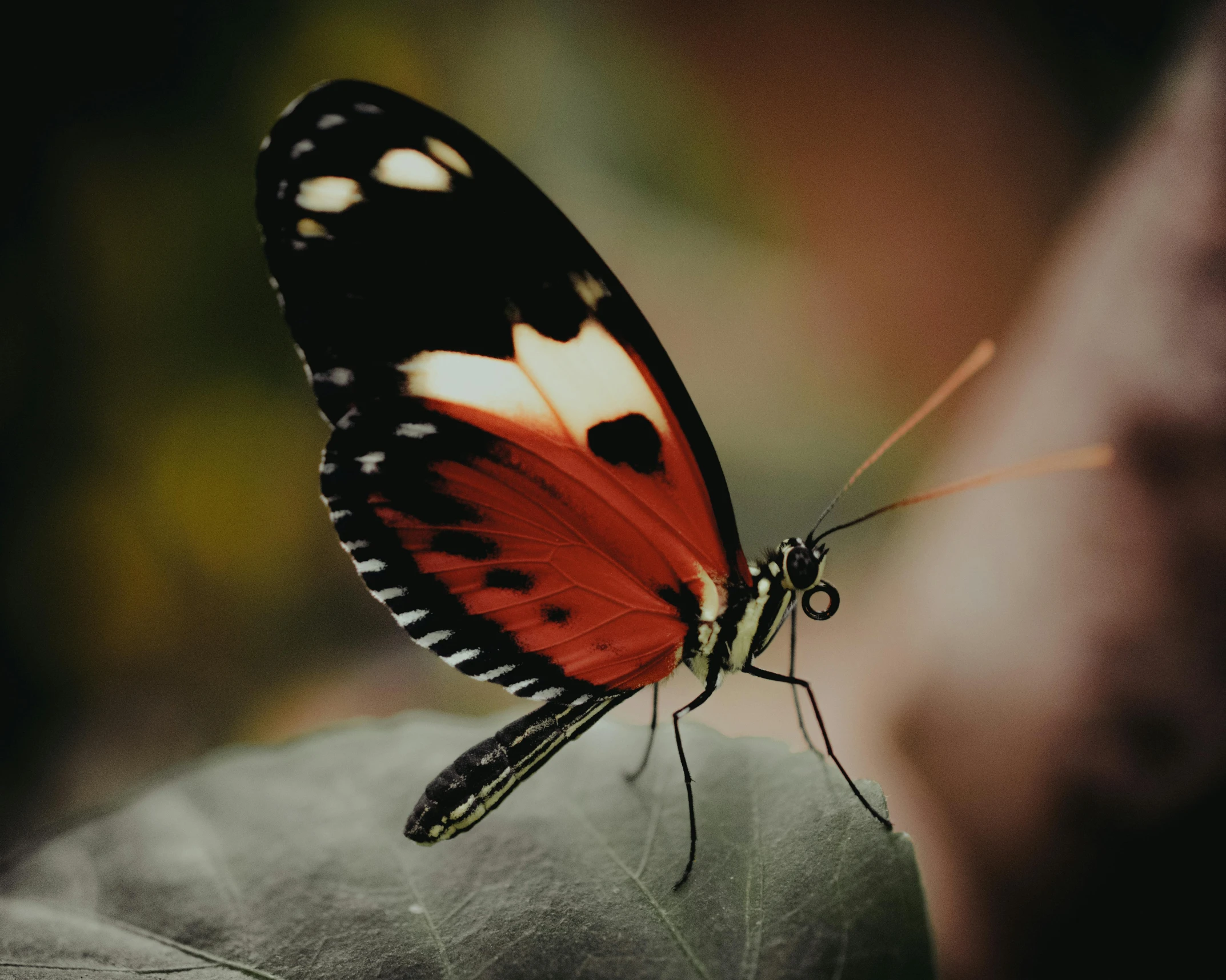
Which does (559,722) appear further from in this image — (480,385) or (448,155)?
(448,155)

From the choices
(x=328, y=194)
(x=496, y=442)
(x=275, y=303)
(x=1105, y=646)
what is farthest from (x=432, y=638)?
(x=275, y=303)

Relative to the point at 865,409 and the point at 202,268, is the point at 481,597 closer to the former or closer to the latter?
the point at 202,268

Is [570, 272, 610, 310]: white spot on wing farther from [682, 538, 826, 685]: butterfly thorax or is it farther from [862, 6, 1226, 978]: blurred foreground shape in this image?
[862, 6, 1226, 978]: blurred foreground shape

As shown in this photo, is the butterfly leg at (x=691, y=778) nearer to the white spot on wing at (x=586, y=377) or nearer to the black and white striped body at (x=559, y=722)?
the black and white striped body at (x=559, y=722)

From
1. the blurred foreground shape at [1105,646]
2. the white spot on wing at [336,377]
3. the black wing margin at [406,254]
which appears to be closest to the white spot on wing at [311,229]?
the black wing margin at [406,254]

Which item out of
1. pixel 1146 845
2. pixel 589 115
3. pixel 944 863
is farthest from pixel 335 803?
pixel 589 115

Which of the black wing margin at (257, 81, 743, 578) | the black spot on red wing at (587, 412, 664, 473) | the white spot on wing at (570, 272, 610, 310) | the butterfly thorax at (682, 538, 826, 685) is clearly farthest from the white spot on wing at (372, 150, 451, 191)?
the butterfly thorax at (682, 538, 826, 685)
